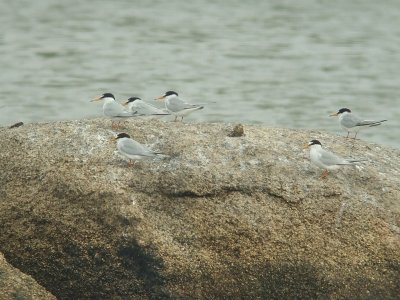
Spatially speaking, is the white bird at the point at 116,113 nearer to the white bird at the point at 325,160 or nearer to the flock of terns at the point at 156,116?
the flock of terns at the point at 156,116

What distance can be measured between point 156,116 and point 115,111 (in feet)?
2.42

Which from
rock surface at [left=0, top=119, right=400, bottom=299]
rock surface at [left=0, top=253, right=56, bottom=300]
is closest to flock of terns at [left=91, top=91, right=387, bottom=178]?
rock surface at [left=0, top=119, right=400, bottom=299]

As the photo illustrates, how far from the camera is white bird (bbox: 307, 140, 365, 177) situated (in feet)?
27.8

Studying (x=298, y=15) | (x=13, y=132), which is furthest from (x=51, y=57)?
(x=13, y=132)

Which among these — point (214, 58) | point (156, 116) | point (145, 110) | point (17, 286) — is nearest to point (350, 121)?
point (156, 116)

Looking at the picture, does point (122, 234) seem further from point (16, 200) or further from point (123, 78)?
point (123, 78)

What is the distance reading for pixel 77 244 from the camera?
813 cm

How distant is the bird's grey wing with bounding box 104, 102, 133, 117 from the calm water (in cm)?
758

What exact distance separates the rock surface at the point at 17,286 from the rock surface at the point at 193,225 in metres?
0.39

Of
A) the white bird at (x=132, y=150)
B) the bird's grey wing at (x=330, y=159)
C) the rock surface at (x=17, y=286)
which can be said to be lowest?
the rock surface at (x=17, y=286)

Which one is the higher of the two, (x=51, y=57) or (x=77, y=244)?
(x=77, y=244)

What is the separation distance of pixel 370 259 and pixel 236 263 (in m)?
1.19

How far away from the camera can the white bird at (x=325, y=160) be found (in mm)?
8484

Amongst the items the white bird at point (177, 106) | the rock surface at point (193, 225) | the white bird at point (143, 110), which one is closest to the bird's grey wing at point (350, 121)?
the rock surface at point (193, 225)
